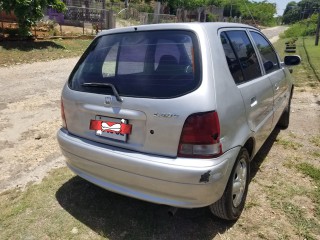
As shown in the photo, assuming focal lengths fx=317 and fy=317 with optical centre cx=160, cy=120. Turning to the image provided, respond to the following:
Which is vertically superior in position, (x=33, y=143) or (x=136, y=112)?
(x=136, y=112)

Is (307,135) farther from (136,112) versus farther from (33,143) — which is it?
(33,143)

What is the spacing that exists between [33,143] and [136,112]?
9.31 ft

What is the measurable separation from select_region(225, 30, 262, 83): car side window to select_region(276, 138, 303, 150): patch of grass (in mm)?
1748

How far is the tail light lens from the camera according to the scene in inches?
90.0

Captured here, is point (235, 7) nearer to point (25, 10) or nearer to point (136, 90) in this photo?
point (25, 10)

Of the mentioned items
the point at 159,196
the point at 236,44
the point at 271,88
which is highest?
the point at 236,44

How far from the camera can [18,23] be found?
13469 millimetres

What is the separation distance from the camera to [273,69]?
13.3 feet

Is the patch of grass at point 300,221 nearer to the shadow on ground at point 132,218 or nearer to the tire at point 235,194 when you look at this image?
the tire at point 235,194

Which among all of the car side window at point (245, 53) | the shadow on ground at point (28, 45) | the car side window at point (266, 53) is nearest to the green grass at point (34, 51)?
the shadow on ground at point (28, 45)

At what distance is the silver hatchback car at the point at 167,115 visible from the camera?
2320 mm

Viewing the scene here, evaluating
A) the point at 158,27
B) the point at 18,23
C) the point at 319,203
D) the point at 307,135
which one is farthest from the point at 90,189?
the point at 18,23

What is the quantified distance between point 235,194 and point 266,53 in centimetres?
196

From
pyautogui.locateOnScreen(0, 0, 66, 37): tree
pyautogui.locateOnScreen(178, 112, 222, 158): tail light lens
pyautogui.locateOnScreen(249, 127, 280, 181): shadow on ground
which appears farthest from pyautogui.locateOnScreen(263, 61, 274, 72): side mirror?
pyautogui.locateOnScreen(0, 0, 66, 37): tree
